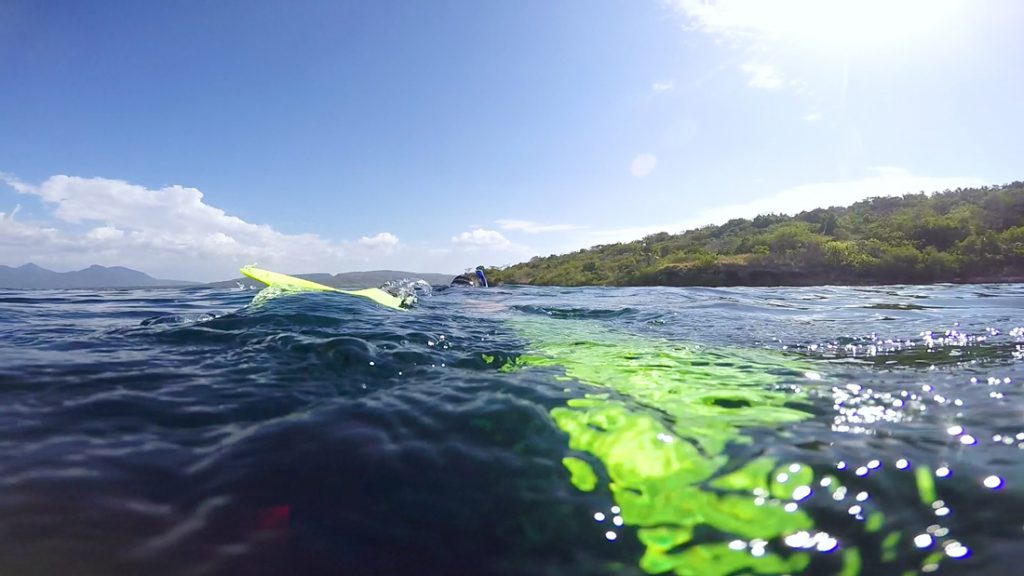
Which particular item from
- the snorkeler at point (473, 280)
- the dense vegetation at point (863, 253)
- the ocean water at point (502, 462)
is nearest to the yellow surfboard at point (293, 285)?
the ocean water at point (502, 462)

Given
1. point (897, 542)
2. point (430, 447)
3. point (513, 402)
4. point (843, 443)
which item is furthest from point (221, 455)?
point (843, 443)

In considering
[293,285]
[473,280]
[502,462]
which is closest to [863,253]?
[473,280]

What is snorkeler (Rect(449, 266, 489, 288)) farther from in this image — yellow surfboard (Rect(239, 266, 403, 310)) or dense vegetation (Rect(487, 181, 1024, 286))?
yellow surfboard (Rect(239, 266, 403, 310))

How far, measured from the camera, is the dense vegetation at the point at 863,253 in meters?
21.2

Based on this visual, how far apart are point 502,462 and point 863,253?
27.6 meters

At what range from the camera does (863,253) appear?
23406 mm

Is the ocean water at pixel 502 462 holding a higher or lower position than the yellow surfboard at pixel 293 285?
lower

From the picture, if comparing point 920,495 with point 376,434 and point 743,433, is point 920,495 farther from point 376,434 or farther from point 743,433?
point 376,434

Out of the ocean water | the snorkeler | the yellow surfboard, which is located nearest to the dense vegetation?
the snorkeler

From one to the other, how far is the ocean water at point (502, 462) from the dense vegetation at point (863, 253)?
21.4 meters

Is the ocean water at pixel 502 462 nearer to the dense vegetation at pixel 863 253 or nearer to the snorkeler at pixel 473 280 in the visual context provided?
the snorkeler at pixel 473 280

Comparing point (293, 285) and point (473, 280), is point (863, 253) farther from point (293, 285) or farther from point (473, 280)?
point (293, 285)

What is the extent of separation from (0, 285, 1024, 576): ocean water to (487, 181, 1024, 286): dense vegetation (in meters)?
21.4

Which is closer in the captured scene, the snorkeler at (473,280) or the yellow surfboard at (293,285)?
the yellow surfboard at (293,285)
